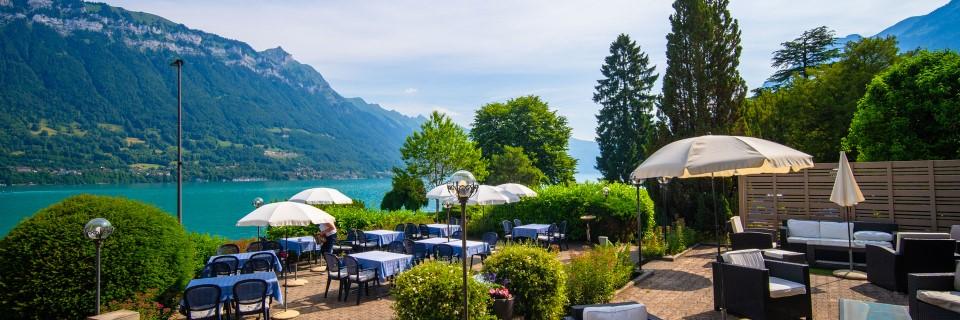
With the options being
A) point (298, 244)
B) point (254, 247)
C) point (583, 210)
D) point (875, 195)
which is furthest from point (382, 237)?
point (875, 195)

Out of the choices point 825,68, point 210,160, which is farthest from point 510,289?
point 210,160

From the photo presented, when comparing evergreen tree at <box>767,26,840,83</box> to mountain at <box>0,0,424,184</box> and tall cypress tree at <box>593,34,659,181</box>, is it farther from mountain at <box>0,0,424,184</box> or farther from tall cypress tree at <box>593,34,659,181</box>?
mountain at <box>0,0,424,184</box>

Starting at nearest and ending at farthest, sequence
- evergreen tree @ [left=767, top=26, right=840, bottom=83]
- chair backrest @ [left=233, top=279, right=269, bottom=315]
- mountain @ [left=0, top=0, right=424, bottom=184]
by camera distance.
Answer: chair backrest @ [left=233, top=279, right=269, bottom=315], evergreen tree @ [left=767, top=26, right=840, bottom=83], mountain @ [left=0, top=0, right=424, bottom=184]

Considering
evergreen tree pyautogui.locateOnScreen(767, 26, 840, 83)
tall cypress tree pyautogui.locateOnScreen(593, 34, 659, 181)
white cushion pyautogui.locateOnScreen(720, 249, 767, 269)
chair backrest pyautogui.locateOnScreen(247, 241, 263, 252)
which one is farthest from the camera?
tall cypress tree pyautogui.locateOnScreen(593, 34, 659, 181)

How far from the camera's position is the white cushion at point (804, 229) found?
10.7 meters

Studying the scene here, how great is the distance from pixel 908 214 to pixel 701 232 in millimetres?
4749

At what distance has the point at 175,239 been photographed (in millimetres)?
7957

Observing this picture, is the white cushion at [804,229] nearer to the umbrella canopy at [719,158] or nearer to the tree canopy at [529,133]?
the umbrella canopy at [719,158]

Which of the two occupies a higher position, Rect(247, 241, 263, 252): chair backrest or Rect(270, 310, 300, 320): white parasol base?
Rect(247, 241, 263, 252): chair backrest

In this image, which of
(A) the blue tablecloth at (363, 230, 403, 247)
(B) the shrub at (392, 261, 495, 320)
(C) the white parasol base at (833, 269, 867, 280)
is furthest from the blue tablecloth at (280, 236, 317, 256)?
(C) the white parasol base at (833, 269, 867, 280)

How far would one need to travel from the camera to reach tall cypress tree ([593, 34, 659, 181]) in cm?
3959

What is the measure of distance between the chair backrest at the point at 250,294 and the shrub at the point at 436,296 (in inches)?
105

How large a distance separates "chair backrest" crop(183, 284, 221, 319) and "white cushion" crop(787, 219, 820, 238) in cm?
1121

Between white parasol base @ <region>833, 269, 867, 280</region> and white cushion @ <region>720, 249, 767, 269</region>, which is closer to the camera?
white cushion @ <region>720, 249, 767, 269</region>
